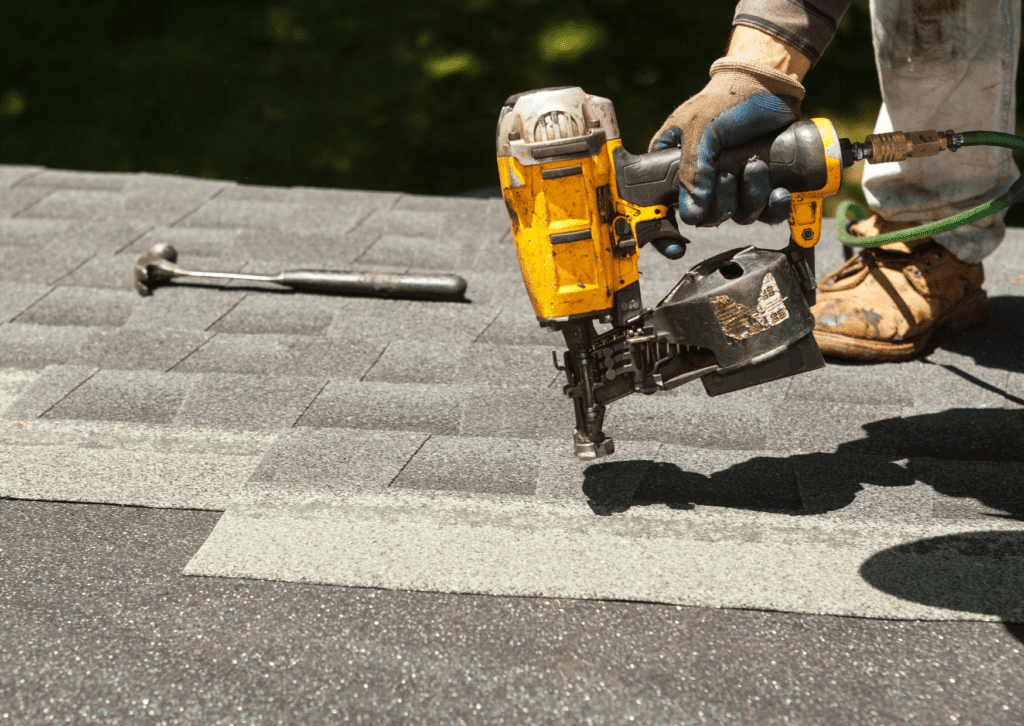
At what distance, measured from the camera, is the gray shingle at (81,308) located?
99.3 inches

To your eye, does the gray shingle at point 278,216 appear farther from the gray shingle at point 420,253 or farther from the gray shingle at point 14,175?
the gray shingle at point 14,175

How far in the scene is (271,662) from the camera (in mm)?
1384

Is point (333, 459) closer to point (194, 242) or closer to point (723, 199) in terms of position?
point (723, 199)

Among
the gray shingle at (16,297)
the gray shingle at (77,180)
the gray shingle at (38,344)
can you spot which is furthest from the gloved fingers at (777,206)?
the gray shingle at (77,180)

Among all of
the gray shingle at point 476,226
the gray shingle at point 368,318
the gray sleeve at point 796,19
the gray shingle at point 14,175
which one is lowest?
the gray shingle at point 476,226

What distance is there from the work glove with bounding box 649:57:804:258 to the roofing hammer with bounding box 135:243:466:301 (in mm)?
989

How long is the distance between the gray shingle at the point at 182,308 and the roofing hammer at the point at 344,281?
0.15 ft

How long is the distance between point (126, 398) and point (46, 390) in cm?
18

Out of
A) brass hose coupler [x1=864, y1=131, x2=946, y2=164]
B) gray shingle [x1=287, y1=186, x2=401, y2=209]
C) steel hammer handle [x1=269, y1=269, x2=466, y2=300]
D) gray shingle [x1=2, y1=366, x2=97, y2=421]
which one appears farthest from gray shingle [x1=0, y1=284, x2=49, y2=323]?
brass hose coupler [x1=864, y1=131, x2=946, y2=164]

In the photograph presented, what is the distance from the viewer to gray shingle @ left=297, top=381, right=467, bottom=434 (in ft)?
6.68

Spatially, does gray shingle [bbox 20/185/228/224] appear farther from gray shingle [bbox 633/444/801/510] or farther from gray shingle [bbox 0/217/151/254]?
gray shingle [bbox 633/444/801/510]

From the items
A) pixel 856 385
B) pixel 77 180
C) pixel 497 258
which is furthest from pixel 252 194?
pixel 856 385

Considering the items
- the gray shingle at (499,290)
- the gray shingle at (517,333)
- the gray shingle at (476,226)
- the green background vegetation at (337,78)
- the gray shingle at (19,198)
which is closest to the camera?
the gray shingle at (517,333)

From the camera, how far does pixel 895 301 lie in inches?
94.7
